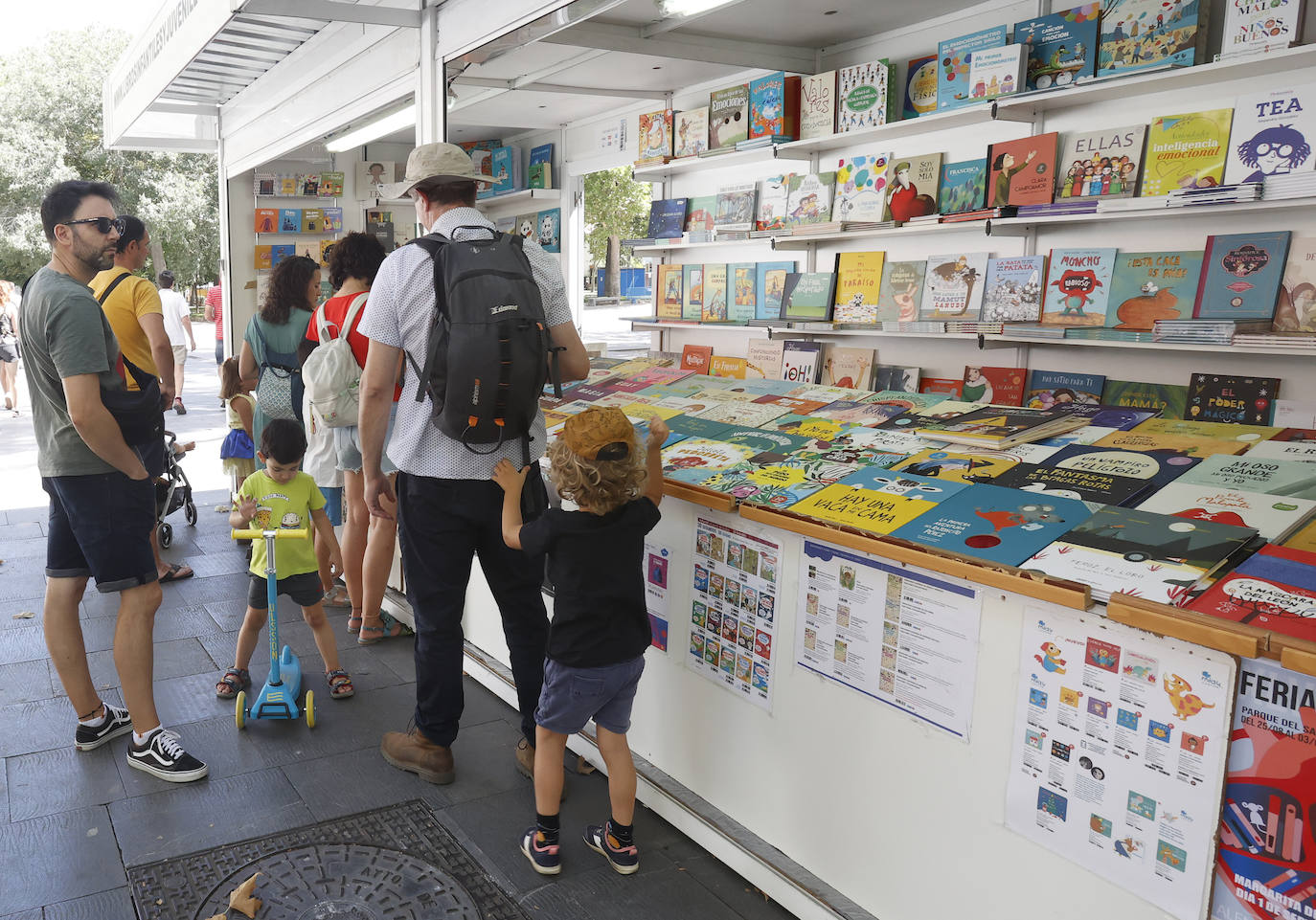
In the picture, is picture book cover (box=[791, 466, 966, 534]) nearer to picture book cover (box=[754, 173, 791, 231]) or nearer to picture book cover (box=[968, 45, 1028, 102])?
Answer: picture book cover (box=[968, 45, 1028, 102])

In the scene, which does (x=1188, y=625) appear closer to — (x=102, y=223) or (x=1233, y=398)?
(x=1233, y=398)

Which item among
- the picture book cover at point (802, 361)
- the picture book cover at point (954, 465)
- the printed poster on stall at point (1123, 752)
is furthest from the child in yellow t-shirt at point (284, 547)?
the picture book cover at point (802, 361)

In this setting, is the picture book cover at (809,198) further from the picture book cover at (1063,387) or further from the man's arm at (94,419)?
the man's arm at (94,419)

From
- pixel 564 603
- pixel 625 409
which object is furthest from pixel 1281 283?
pixel 564 603

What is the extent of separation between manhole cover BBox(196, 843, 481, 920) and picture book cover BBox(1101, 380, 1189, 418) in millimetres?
3267

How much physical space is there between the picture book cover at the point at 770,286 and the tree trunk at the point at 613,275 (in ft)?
11.8

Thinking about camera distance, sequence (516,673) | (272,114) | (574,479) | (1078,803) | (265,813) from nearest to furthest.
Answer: (1078,803) → (574,479) → (265,813) → (516,673) → (272,114)

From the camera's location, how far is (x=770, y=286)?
19.8ft

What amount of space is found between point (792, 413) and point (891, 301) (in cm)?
237

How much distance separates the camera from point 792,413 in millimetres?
3191

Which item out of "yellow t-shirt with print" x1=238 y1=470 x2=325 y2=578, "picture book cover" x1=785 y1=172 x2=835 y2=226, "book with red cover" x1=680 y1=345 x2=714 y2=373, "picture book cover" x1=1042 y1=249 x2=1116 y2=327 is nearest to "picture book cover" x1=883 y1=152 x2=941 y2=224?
"picture book cover" x1=785 y1=172 x2=835 y2=226

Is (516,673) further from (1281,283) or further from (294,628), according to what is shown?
(1281,283)

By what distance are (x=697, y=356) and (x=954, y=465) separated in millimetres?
4343

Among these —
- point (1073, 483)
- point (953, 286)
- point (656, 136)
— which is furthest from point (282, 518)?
point (656, 136)
